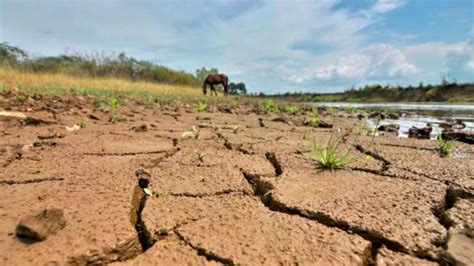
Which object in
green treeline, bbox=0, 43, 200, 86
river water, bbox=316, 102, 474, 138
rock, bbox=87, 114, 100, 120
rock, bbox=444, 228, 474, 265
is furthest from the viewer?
green treeline, bbox=0, 43, 200, 86

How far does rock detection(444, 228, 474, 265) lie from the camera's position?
908 mm

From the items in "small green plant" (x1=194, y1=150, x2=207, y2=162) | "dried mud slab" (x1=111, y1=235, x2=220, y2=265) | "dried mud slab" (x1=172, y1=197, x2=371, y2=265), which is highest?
"small green plant" (x1=194, y1=150, x2=207, y2=162)

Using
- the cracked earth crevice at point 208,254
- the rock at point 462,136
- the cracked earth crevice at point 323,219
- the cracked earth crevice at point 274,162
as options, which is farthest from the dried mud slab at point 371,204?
the rock at point 462,136

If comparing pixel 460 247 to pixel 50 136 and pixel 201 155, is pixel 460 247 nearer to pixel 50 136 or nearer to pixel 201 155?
pixel 201 155

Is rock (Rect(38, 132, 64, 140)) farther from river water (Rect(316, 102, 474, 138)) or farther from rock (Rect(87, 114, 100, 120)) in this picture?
river water (Rect(316, 102, 474, 138))

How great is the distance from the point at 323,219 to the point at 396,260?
282 mm

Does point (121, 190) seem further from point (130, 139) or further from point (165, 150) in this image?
point (130, 139)

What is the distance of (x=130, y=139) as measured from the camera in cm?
255

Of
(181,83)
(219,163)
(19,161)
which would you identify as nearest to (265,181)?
(219,163)

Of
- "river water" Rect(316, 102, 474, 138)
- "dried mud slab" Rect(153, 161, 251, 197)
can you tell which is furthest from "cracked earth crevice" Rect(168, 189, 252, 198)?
"river water" Rect(316, 102, 474, 138)

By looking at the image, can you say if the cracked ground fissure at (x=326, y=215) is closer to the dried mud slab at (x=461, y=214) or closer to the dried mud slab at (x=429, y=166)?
the dried mud slab at (x=461, y=214)

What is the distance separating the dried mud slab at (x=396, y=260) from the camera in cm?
92

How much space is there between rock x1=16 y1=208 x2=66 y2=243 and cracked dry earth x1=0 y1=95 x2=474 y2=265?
2 cm

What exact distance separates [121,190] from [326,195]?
86 centimetres
